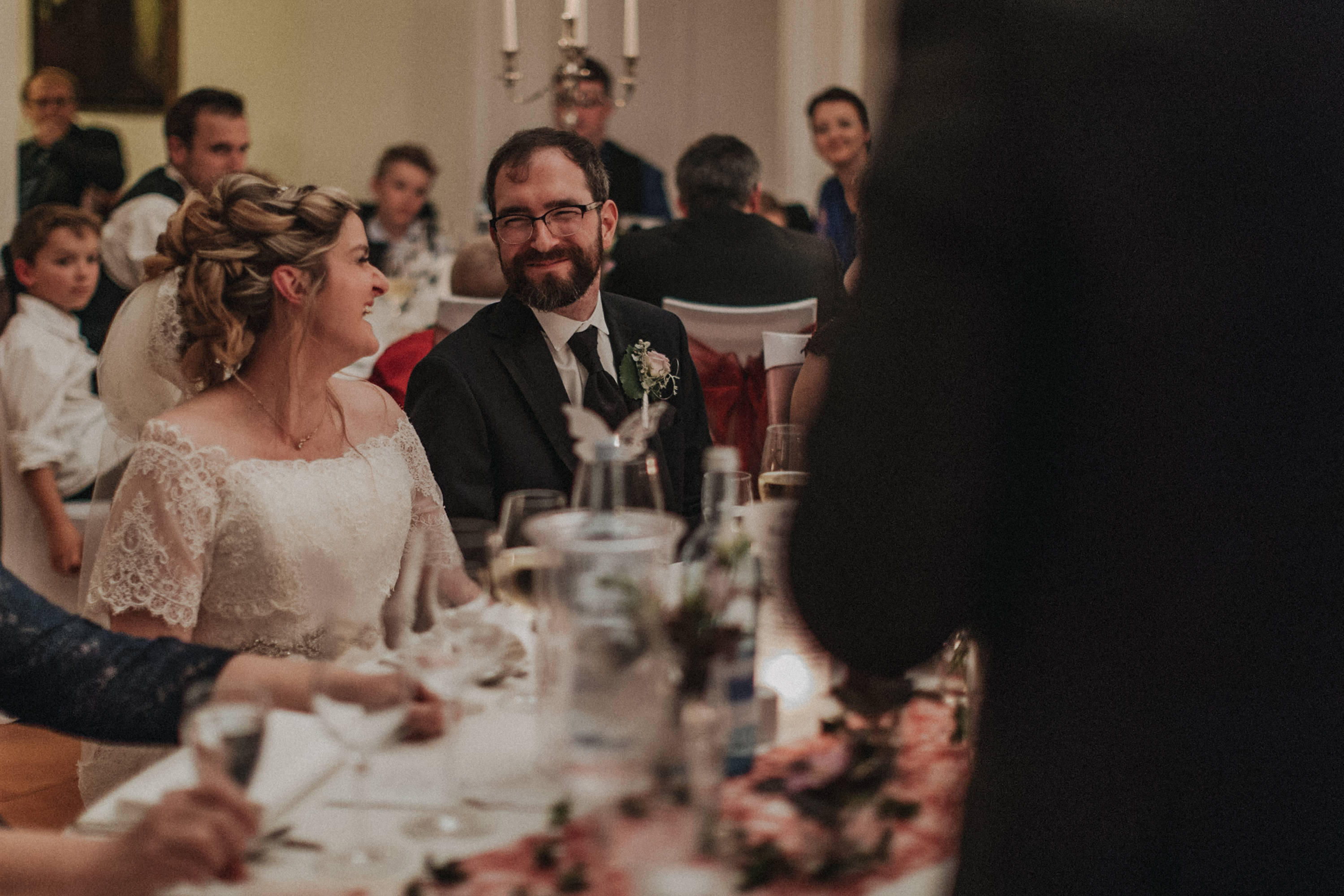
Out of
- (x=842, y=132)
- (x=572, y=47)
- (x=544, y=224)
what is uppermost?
(x=572, y=47)

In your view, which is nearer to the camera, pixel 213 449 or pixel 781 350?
pixel 213 449

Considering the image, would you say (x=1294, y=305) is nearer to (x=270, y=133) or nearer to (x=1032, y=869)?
(x=1032, y=869)

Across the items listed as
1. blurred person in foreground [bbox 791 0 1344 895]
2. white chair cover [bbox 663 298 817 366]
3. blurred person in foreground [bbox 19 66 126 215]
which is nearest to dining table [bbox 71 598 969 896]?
blurred person in foreground [bbox 791 0 1344 895]

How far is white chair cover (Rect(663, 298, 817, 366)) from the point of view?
13.1 feet

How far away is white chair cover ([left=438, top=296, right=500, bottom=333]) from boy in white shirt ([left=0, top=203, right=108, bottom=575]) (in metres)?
1.26

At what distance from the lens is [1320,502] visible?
0.75m

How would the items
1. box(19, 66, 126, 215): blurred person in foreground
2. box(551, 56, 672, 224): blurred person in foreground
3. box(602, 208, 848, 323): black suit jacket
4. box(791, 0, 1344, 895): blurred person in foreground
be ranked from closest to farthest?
box(791, 0, 1344, 895): blurred person in foreground → box(602, 208, 848, 323): black suit jacket → box(551, 56, 672, 224): blurred person in foreground → box(19, 66, 126, 215): blurred person in foreground

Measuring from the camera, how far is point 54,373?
167 inches

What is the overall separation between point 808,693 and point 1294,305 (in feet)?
2.94

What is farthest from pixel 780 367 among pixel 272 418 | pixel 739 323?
pixel 272 418

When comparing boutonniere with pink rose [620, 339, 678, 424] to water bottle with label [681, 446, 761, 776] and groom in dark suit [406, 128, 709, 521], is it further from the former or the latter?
water bottle with label [681, 446, 761, 776]

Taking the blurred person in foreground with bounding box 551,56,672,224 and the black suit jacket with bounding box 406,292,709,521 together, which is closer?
the black suit jacket with bounding box 406,292,709,521

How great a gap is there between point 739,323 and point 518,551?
104 inches

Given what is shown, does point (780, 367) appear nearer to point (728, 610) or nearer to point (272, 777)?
point (728, 610)
